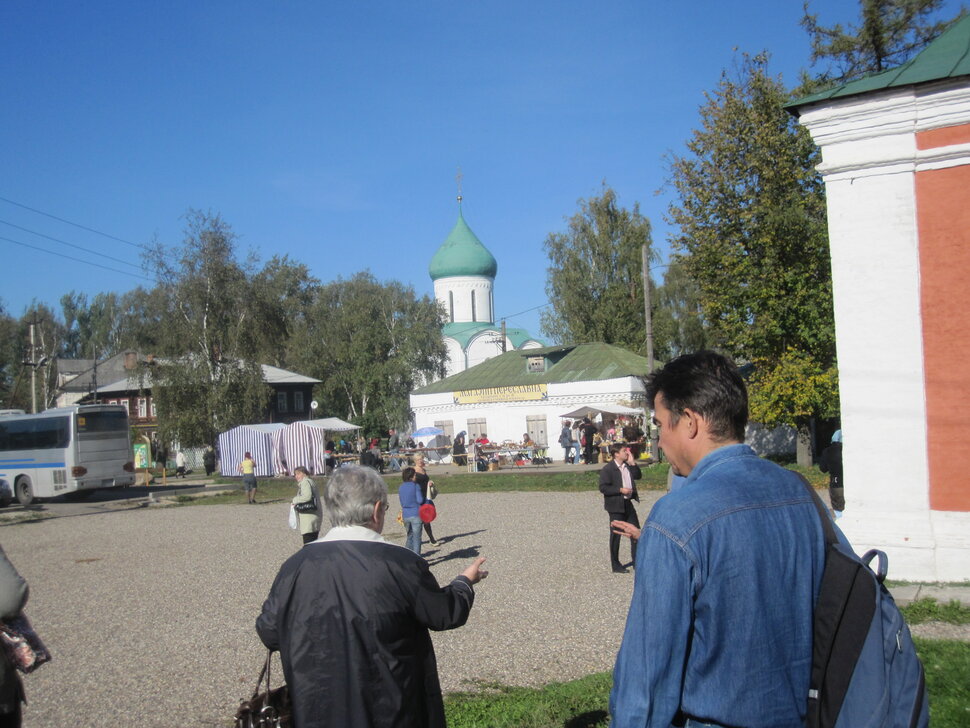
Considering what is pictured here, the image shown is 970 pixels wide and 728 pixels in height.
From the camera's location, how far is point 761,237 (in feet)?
83.7

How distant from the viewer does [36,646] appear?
3.66 meters

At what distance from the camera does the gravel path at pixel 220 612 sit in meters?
6.61

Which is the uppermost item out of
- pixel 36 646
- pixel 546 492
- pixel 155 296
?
pixel 155 296

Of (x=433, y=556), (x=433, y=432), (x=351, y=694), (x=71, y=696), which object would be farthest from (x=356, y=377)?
(x=351, y=694)

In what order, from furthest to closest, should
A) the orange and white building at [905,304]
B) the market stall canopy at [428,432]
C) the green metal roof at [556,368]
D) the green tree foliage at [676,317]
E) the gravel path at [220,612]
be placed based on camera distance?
the green tree foliage at [676,317], the market stall canopy at [428,432], the green metal roof at [556,368], the orange and white building at [905,304], the gravel path at [220,612]

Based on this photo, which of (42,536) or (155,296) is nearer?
(42,536)

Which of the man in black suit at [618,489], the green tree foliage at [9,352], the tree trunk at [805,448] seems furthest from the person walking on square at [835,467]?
the green tree foliage at [9,352]

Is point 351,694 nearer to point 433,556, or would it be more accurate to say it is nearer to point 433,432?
point 433,556

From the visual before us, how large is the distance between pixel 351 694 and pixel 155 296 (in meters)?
42.0

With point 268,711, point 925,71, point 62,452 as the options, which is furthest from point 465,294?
point 268,711

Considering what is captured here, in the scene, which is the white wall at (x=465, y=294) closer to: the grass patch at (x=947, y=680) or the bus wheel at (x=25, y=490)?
the bus wheel at (x=25, y=490)

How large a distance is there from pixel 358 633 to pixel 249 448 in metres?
35.2

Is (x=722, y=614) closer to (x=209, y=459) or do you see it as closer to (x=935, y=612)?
(x=935, y=612)

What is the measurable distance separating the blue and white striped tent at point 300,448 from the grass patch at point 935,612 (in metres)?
30.0
